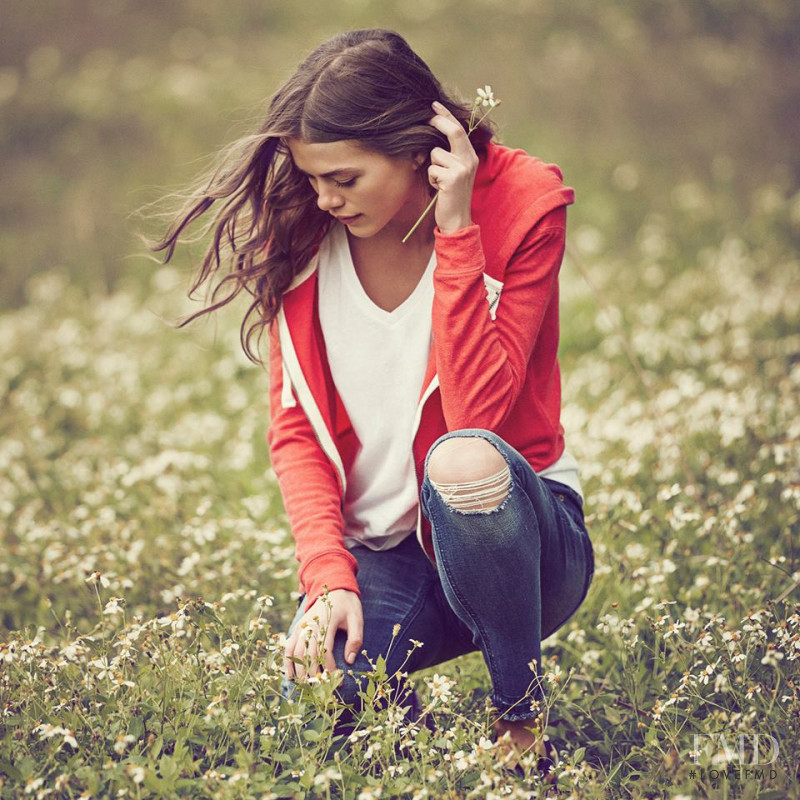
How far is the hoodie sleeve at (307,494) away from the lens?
8.12ft

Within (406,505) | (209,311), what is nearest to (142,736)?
(406,505)

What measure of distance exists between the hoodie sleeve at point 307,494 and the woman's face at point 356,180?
17.3 inches

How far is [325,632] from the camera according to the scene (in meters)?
2.24

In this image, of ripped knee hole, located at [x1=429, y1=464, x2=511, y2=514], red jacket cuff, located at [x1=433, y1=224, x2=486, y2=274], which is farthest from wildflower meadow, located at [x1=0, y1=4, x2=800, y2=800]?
red jacket cuff, located at [x1=433, y1=224, x2=486, y2=274]

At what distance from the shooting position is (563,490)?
2600mm

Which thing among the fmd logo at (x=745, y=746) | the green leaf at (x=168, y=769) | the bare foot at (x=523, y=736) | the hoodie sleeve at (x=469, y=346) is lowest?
the bare foot at (x=523, y=736)

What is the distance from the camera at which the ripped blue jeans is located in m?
2.21

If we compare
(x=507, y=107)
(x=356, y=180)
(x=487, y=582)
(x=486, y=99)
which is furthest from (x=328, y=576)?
(x=507, y=107)

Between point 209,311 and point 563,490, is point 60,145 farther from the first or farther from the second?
point 563,490

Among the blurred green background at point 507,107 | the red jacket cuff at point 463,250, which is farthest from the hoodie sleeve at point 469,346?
the blurred green background at point 507,107

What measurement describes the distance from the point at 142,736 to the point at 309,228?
136cm

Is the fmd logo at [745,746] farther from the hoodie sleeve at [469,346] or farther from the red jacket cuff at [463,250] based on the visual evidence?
the red jacket cuff at [463,250]

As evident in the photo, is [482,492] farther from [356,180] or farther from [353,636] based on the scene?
[356,180]

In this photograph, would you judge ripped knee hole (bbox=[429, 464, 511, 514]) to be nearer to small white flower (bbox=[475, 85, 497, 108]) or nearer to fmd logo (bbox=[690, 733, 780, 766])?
fmd logo (bbox=[690, 733, 780, 766])
